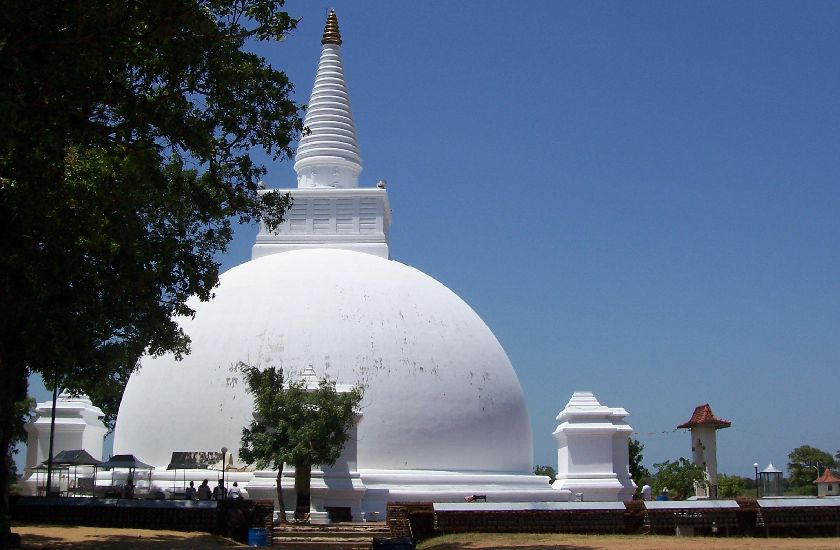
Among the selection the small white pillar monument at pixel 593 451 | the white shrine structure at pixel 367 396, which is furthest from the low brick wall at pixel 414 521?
the small white pillar monument at pixel 593 451

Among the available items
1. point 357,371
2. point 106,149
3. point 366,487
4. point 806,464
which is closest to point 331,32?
point 357,371

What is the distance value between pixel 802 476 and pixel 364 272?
58091mm

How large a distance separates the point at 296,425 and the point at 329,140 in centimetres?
1405

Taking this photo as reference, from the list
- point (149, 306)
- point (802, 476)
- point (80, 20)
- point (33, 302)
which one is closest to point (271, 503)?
point (149, 306)

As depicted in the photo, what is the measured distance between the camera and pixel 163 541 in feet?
62.9

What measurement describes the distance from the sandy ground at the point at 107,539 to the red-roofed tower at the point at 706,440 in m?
21.5

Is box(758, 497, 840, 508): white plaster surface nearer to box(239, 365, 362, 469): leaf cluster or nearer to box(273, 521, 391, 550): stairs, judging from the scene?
box(273, 521, 391, 550): stairs

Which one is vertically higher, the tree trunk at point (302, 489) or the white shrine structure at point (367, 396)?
the white shrine structure at point (367, 396)

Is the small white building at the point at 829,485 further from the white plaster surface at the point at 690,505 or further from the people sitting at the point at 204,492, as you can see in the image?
the people sitting at the point at 204,492

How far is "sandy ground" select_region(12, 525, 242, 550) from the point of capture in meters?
17.7

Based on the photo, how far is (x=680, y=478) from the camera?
35625 millimetres

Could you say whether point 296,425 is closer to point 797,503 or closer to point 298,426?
point 298,426

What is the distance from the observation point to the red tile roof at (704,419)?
36375 millimetres

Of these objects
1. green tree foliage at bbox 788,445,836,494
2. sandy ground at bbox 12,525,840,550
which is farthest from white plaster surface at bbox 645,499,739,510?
green tree foliage at bbox 788,445,836,494
